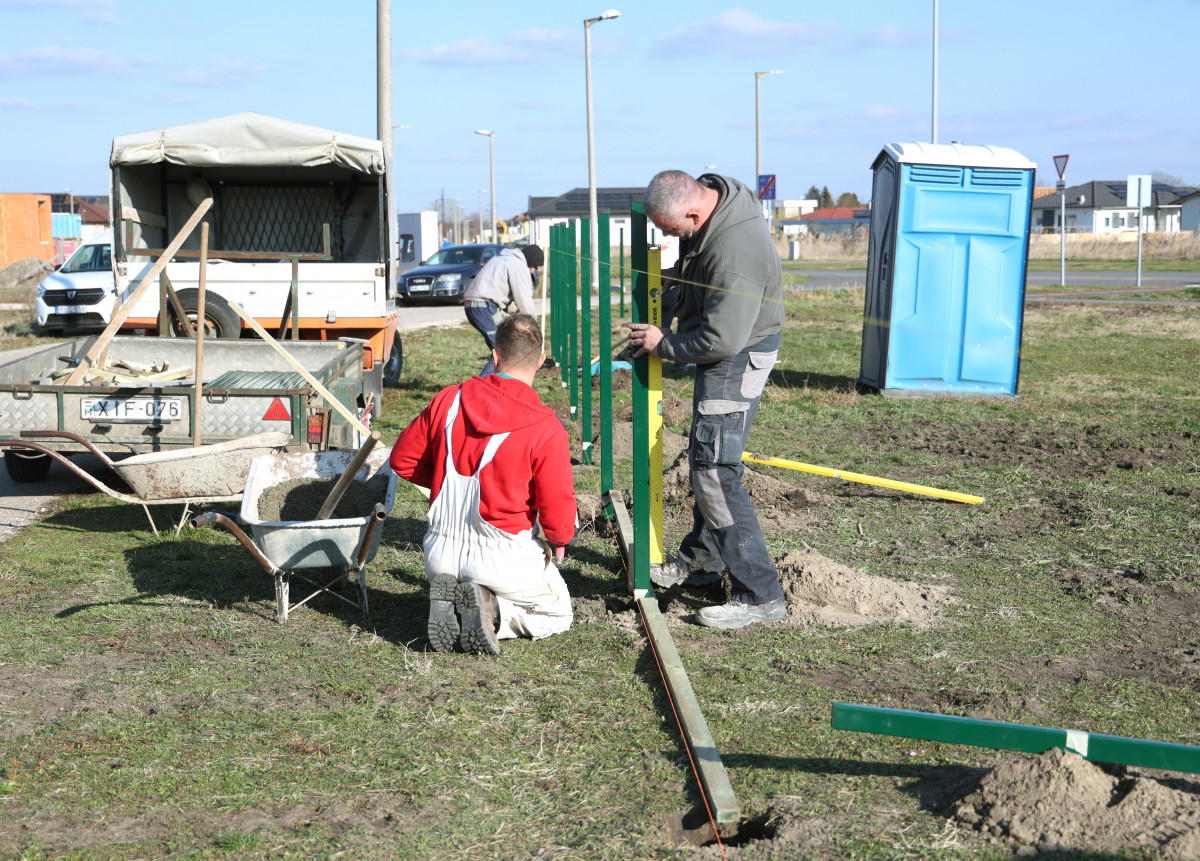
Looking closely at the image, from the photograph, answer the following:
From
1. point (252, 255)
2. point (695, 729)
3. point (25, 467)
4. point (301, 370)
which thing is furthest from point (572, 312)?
point (695, 729)

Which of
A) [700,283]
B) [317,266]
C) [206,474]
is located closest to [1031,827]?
[700,283]

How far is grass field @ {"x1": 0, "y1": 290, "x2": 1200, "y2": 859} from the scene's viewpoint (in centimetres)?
314

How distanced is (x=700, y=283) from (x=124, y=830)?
2974 millimetres

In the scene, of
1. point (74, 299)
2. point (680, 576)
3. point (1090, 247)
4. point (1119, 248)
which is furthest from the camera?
point (1090, 247)

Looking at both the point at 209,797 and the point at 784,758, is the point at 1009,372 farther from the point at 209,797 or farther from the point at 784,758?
the point at 209,797

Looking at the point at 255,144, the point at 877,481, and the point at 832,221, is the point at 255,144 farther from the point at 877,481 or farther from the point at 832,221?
the point at 832,221

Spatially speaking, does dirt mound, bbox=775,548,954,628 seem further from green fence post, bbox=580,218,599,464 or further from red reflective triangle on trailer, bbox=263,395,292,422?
red reflective triangle on trailer, bbox=263,395,292,422

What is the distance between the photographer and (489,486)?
438 cm

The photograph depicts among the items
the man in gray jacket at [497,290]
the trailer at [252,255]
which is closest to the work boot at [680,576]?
the trailer at [252,255]

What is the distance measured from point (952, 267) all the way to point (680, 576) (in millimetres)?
7430

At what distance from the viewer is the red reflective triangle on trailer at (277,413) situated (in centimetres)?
648

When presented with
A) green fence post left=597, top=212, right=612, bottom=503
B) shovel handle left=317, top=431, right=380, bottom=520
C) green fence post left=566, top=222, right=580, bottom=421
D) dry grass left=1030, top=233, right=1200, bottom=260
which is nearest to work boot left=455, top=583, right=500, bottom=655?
shovel handle left=317, top=431, right=380, bottom=520

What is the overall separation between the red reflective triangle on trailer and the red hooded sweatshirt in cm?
223

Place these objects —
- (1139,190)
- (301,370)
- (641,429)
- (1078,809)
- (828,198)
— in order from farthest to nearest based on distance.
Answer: (828,198), (1139,190), (301,370), (641,429), (1078,809)
